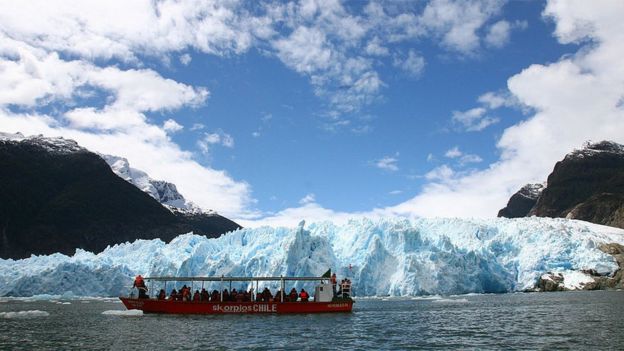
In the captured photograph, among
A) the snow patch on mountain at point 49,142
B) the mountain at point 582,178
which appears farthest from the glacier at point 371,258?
the snow patch on mountain at point 49,142

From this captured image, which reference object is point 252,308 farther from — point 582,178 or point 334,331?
point 582,178

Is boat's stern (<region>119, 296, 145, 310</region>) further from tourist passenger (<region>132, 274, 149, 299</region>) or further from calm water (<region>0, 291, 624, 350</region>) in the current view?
calm water (<region>0, 291, 624, 350</region>)

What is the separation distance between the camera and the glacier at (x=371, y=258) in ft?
216

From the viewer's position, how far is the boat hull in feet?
130

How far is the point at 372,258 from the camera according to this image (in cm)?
6662

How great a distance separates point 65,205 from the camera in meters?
146

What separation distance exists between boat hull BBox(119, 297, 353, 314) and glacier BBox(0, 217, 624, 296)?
73.1ft

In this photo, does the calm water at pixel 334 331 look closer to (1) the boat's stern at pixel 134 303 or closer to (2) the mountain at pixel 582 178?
(1) the boat's stern at pixel 134 303

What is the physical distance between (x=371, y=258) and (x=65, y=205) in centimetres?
10884

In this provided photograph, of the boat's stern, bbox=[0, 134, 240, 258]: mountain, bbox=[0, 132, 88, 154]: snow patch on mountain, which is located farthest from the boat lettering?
bbox=[0, 132, 88, 154]: snow patch on mountain

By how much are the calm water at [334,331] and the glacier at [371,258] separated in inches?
1064

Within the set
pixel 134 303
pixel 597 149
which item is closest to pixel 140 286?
pixel 134 303

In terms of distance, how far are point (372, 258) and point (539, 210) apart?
127 m

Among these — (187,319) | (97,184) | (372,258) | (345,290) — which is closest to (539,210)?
(372,258)
